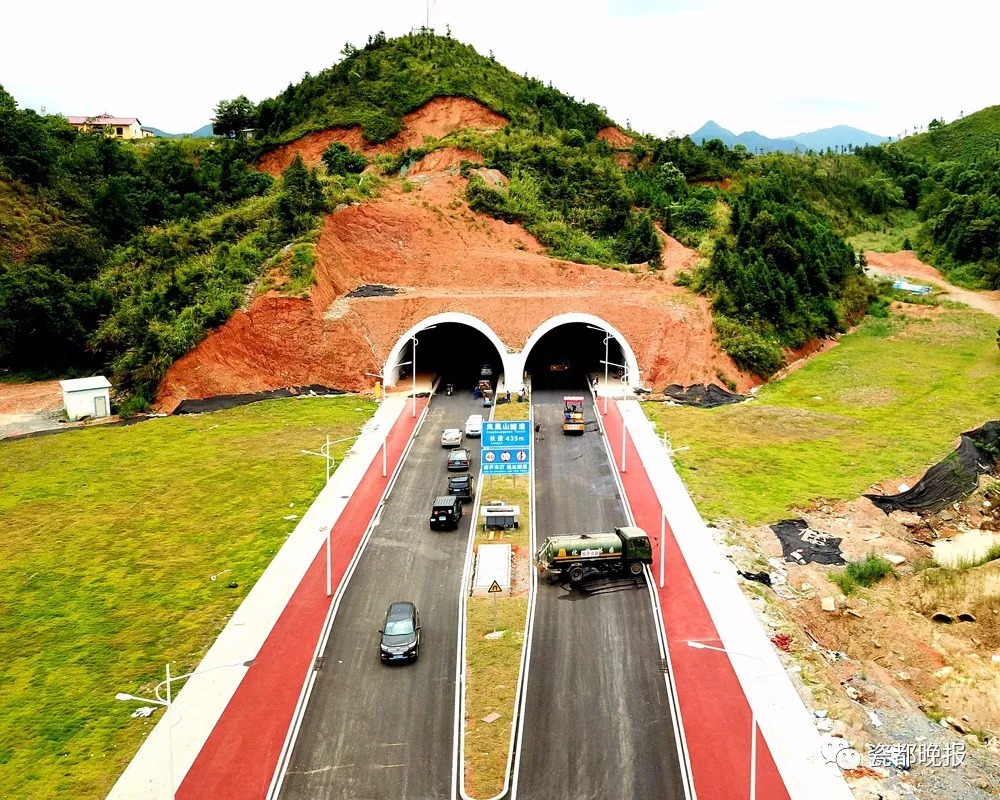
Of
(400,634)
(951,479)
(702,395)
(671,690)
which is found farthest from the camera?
(702,395)

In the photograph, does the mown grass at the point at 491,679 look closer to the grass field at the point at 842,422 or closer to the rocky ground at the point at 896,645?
the rocky ground at the point at 896,645

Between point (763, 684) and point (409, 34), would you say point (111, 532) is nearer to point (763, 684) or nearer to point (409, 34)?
point (763, 684)

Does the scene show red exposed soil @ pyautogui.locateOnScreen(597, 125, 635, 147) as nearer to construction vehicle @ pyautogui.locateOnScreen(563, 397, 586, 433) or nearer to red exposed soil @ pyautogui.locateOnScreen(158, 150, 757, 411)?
red exposed soil @ pyautogui.locateOnScreen(158, 150, 757, 411)

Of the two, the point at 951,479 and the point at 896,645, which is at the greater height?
the point at 951,479

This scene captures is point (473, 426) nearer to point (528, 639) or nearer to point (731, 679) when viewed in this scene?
point (528, 639)

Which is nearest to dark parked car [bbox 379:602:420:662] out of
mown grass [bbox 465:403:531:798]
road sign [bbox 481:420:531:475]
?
mown grass [bbox 465:403:531:798]

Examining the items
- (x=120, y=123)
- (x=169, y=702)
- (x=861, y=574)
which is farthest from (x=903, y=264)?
(x=120, y=123)

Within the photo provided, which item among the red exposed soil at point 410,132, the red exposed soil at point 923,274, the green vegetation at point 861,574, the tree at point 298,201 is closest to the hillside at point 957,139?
the red exposed soil at point 923,274

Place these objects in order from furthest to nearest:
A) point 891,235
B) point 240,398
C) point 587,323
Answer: point 891,235
point 587,323
point 240,398
